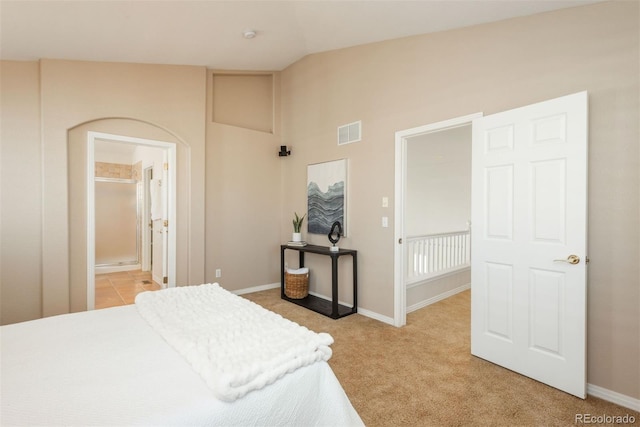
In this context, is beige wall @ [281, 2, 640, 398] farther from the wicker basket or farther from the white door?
the wicker basket

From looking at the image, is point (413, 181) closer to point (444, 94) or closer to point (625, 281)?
point (444, 94)

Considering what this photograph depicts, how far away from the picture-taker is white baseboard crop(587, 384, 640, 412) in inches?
72.8

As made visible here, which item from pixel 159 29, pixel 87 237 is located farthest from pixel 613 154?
pixel 87 237

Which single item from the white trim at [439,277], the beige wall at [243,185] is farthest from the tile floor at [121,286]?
the white trim at [439,277]

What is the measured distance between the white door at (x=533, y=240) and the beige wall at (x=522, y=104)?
0.56ft

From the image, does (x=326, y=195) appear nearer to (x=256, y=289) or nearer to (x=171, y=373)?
(x=256, y=289)

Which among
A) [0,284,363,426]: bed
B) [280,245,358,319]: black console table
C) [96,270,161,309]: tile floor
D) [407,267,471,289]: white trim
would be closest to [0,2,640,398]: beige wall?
[280,245,358,319]: black console table

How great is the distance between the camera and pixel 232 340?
1.19m

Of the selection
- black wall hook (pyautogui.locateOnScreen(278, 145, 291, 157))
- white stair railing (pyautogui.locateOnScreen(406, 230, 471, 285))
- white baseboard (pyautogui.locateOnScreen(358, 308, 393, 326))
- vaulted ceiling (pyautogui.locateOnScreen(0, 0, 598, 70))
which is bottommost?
white baseboard (pyautogui.locateOnScreen(358, 308, 393, 326))

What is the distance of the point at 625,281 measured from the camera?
1.89m

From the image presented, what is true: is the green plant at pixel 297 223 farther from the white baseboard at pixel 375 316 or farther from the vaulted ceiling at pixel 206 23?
the vaulted ceiling at pixel 206 23

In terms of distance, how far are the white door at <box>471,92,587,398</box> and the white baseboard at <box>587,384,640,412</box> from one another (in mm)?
140

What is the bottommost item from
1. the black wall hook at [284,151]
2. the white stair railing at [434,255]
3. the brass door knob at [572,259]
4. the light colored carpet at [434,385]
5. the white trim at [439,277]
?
the light colored carpet at [434,385]

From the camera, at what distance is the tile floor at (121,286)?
3.86 meters
